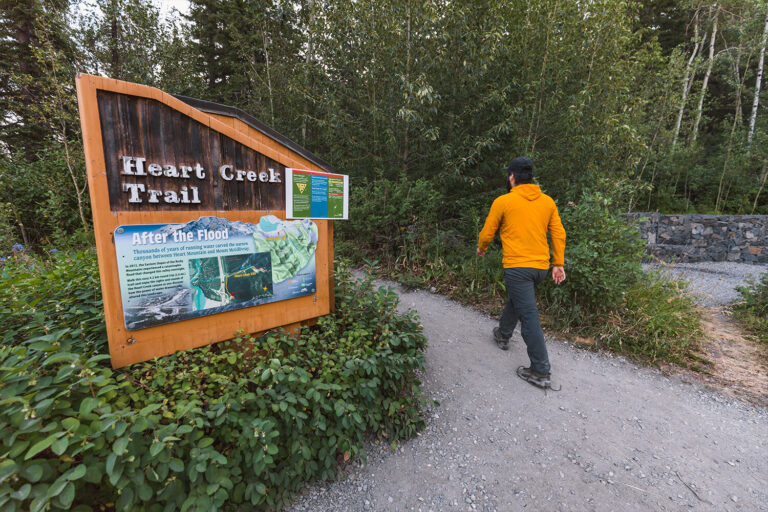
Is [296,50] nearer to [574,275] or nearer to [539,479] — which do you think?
[574,275]

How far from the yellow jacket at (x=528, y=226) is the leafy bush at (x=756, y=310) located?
4098 mm

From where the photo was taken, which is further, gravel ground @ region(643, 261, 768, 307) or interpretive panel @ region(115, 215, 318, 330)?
gravel ground @ region(643, 261, 768, 307)

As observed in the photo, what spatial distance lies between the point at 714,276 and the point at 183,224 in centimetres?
1298

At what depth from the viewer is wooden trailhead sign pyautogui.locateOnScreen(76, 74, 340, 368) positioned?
6.29 feet

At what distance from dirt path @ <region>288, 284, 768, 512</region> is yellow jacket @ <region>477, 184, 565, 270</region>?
1309mm

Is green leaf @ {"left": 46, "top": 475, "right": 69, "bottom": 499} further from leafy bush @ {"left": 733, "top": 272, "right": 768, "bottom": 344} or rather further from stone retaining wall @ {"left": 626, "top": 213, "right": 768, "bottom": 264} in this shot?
stone retaining wall @ {"left": 626, "top": 213, "right": 768, "bottom": 264}

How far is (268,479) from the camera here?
193cm

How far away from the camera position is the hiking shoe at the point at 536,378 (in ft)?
10.5

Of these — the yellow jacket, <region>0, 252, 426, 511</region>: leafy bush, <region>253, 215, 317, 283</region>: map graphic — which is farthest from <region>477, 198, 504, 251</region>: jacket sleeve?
<region>253, 215, 317, 283</region>: map graphic

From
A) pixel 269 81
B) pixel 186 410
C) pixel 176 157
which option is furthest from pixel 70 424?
pixel 269 81

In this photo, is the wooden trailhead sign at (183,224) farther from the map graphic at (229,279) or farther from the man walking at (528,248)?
the man walking at (528,248)

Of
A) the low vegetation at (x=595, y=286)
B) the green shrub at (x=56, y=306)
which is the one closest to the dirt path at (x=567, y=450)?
the low vegetation at (x=595, y=286)

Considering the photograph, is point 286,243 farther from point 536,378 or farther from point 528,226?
point 536,378

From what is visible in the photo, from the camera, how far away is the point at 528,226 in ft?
10.8
